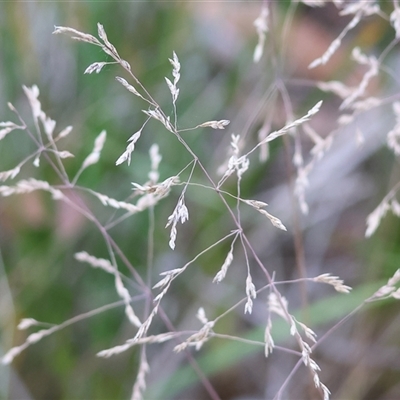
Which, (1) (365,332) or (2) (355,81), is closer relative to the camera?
(1) (365,332)

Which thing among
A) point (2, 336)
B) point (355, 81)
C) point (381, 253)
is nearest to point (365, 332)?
point (381, 253)

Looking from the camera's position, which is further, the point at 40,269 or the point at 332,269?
the point at 332,269

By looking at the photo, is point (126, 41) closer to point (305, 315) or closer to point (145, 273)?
point (145, 273)

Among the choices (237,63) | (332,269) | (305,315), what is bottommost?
(332,269)

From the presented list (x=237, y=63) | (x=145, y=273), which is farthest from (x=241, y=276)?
(x=237, y=63)

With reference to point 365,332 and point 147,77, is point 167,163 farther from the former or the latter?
point 365,332

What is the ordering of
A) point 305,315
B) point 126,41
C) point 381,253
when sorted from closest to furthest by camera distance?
1. point 305,315
2. point 381,253
3. point 126,41

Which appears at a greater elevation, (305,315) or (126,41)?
(126,41)

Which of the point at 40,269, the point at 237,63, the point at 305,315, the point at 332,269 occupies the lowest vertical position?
the point at 332,269

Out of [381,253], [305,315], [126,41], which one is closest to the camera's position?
[305,315]
